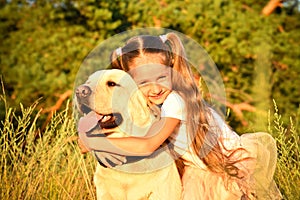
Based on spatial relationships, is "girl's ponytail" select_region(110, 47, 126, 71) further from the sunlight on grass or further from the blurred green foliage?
the blurred green foliage

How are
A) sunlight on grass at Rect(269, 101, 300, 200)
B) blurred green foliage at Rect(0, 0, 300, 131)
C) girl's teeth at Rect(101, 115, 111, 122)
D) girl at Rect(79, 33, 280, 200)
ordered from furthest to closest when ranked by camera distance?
blurred green foliage at Rect(0, 0, 300, 131) → sunlight on grass at Rect(269, 101, 300, 200) → girl at Rect(79, 33, 280, 200) → girl's teeth at Rect(101, 115, 111, 122)

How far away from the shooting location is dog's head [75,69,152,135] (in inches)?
87.7

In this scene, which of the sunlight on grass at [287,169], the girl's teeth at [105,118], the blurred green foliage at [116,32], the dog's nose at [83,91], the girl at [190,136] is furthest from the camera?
the blurred green foliage at [116,32]

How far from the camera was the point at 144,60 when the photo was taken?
8.68 ft

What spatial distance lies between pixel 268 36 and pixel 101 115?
5.35 meters

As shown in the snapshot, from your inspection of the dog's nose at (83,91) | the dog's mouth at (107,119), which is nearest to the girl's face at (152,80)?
the dog's mouth at (107,119)

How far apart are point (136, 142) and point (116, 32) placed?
4906 mm

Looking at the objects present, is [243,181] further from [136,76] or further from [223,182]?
[136,76]

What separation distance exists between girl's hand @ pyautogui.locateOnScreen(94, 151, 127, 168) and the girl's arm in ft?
0.07

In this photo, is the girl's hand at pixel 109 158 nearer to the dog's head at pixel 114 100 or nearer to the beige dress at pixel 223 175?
the dog's head at pixel 114 100

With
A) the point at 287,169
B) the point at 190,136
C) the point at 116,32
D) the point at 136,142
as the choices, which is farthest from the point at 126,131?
the point at 116,32

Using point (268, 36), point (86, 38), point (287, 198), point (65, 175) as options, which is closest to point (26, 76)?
point (86, 38)

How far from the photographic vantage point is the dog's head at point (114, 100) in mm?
2229

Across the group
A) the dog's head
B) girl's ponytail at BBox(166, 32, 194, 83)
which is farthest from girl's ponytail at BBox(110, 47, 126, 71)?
the dog's head
